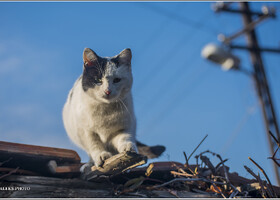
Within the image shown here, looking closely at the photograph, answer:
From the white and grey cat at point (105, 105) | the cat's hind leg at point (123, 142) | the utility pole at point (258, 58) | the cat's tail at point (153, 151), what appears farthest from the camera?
the utility pole at point (258, 58)

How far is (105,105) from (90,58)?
1.35 ft

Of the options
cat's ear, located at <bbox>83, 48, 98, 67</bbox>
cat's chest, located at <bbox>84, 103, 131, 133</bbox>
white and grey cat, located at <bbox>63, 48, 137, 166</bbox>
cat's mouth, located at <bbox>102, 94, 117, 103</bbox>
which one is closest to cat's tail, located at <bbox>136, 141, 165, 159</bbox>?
white and grey cat, located at <bbox>63, 48, 137, 166</bbox>

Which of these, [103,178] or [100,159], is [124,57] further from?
[103,178]

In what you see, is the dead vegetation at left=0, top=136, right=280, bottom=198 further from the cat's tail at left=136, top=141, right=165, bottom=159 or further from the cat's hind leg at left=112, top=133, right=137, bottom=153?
the cat's tail at left=136, top=141, right=165, bottom=159

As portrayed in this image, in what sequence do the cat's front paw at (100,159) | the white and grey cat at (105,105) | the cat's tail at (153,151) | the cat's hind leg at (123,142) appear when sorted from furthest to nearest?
the cat's tail at (153,151) → the white and grey cat at (105,105) → the cat's hind leg at (123,142) → the cat's front paw at (100,159)

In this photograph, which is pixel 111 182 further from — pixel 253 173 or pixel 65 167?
pixel 253 173

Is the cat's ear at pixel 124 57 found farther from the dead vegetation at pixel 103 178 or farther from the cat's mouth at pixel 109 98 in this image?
the dead vegetation at pixel 103 178

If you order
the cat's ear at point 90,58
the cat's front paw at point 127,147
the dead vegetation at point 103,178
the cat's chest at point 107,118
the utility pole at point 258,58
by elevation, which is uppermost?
the utility pole at point 258,58

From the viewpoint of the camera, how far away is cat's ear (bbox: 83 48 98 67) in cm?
248

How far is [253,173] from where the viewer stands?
2.05 metres

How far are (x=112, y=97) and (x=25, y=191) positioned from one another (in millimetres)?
958

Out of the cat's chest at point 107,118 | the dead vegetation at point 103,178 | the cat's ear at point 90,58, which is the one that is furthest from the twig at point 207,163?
the cat's ear at point 90,58

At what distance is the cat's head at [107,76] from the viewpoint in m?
2.43

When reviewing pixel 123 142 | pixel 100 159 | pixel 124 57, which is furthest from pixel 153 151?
pixel 124 57
